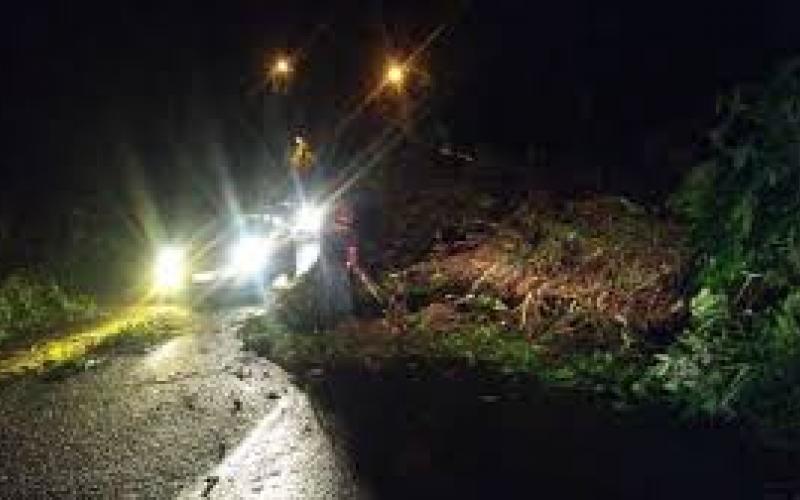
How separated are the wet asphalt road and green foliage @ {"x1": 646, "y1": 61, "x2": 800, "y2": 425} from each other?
3607 mm

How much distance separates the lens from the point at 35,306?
1958 cm

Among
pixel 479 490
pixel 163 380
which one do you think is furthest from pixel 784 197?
pixel 163 380

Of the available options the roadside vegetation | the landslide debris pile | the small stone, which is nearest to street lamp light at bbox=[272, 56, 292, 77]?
the landslide debris pile

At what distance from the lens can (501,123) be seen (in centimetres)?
2412

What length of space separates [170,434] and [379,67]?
1671 inches

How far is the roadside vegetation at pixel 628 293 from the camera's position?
29.5 ft

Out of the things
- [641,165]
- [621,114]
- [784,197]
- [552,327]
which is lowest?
[552,327]

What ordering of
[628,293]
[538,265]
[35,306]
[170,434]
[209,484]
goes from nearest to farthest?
[209,484]
[170,434]
[628,293]
[538,265]
[35,306]

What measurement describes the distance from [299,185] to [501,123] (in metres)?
22.9

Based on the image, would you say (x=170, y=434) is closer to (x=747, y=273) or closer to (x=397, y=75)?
(x=747, y=273)

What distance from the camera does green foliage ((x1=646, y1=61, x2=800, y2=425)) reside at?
8.51m

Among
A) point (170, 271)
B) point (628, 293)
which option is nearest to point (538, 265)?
point (628, 293)

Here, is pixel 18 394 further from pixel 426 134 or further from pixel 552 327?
pixel 426 134

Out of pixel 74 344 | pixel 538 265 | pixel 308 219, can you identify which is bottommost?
pixel 74 344
